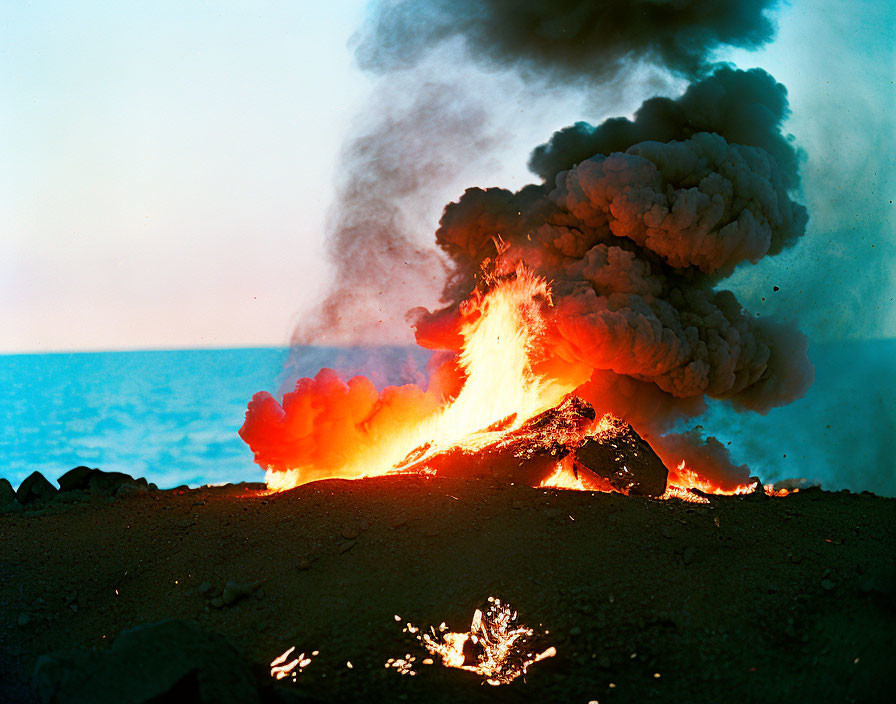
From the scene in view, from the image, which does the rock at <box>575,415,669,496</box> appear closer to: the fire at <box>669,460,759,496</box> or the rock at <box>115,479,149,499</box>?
the fire at <box>669,460,759,496</box>

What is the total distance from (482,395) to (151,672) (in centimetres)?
864

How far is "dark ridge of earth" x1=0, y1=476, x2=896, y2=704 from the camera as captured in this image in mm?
6086

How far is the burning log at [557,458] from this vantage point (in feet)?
36.2

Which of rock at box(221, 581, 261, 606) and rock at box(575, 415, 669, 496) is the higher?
rock at box(575, 415, 669, 496)

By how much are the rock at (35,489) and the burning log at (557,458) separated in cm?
678

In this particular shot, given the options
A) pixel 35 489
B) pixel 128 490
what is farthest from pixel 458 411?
pixel 35 489

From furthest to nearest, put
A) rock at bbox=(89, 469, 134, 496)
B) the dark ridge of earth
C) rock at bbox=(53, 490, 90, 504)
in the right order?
rock at bbox=(89, 469, 134, 496), rock at bbox=(53, 490, 90, 504), the dark ridge of earth

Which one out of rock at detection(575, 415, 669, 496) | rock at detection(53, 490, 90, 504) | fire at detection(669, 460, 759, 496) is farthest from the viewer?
fire at detection(669, 460, 759, 496)

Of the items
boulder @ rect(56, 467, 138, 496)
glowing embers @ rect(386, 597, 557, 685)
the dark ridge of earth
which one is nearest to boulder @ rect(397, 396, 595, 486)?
the dark ridge of earth

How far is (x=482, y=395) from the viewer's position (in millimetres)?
13352

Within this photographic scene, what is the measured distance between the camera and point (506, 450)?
11.3 m

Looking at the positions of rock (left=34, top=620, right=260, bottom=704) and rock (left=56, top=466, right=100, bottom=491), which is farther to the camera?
rock (left=56, top=466, right=100, bottom=491)

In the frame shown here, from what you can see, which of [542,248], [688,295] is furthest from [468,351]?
[688,295]

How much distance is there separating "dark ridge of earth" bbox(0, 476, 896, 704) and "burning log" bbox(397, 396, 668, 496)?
0.97 metres
